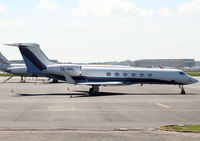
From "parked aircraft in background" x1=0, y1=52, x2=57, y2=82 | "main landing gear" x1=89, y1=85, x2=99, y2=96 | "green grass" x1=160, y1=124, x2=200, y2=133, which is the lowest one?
"green grass" x1=160, y1=124, x2=200, y2=133

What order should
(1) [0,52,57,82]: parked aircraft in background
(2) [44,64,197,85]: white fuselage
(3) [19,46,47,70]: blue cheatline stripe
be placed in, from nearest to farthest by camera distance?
(3) [19,46,47,70]: blue cheatline stripe, (2) [44,64,197,85]: white fuselage, (1) [0,52,57,82]: parked aircraft in background

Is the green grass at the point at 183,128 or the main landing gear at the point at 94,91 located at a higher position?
the main landing gear at the point at 94,91

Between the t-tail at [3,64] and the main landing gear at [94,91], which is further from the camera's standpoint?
the t-tail at [3,64]

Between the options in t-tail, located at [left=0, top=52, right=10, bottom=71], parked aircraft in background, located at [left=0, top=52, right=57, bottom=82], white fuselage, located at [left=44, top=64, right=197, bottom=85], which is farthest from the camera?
t-tail, located at [left=0, top=52, right=10, bottom=71]

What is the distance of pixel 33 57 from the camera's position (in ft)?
102

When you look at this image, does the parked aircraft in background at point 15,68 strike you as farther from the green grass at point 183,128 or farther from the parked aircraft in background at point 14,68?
the green grass at point 183,128

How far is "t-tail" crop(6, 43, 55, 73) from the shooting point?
31.0 m

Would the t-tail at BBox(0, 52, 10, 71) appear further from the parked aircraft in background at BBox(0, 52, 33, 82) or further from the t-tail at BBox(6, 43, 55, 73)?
the t-tail at BBox(6, 43, 55, 73)

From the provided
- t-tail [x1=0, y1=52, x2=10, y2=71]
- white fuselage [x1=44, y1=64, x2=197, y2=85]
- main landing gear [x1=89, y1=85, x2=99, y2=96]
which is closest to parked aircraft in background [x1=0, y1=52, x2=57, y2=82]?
t-tail [x1=0, y1=52, x2=10, y2=71]

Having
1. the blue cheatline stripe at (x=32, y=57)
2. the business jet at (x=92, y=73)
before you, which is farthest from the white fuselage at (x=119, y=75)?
the blue cheatline stripe at (x=32, y=57)

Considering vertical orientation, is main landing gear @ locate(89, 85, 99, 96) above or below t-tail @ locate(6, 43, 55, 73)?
below

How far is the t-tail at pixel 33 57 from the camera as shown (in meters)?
31.0

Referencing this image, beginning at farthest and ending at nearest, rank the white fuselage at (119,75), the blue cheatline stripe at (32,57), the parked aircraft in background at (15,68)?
the parked aircraft in background at (15,68) < the white fuselage at (119,75) < the blue cheatline stripe at (32,57)

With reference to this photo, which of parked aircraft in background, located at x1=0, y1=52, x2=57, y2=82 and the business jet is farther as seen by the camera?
parked aircraft in background, located at x1=0, y1=52, x2=57, y2=82
